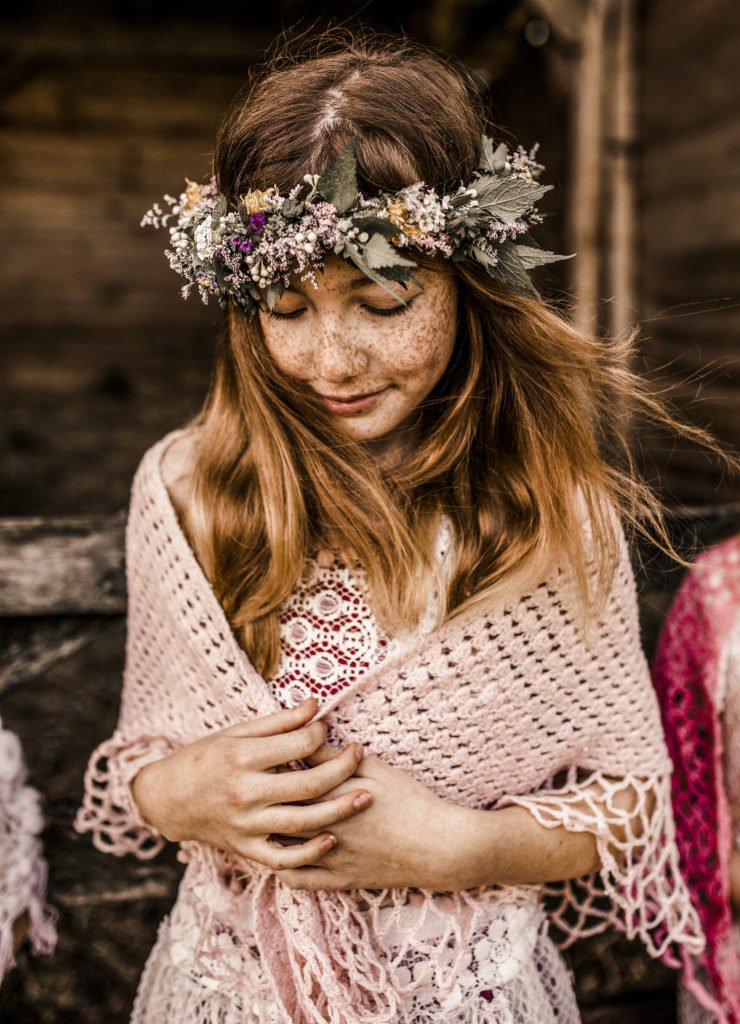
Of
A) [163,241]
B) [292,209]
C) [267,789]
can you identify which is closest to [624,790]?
[267,789]

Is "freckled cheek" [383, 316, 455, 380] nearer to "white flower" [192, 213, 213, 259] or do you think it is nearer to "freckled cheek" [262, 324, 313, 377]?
"freckled cheek" [262, 324, 313, 377]

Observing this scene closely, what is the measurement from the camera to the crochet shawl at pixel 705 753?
5.02ft

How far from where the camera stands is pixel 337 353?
1125 millimetres

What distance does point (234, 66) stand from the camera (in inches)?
247

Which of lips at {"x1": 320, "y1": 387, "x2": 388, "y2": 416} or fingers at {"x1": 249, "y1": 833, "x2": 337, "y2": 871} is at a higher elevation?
lips at {"x1": 320, "y1": 387, "x2": 388, "y2": 416}

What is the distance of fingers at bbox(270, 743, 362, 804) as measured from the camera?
115 cm

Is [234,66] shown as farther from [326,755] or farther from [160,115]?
[326,755]

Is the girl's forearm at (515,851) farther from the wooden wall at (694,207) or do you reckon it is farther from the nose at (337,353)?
the wooden wall at (694,207)

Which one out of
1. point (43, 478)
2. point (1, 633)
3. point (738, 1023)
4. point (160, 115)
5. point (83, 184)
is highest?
point (160, 115)

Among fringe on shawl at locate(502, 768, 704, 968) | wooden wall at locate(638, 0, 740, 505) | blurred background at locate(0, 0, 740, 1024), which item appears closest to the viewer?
fringe on shawl at locate(502, 768, 704, 968)

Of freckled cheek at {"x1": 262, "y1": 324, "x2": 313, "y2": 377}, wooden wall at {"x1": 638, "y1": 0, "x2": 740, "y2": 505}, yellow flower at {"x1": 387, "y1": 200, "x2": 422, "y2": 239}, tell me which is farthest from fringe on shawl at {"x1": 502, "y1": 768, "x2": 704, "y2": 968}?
wooden wall at {"x1": 638, "y1": 0, "x2": 740, "y2": 505}

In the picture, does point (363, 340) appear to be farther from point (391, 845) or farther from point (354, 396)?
point (391, 845)

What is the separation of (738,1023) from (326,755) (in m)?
0.88

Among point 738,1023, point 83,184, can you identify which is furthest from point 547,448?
point 83,184
